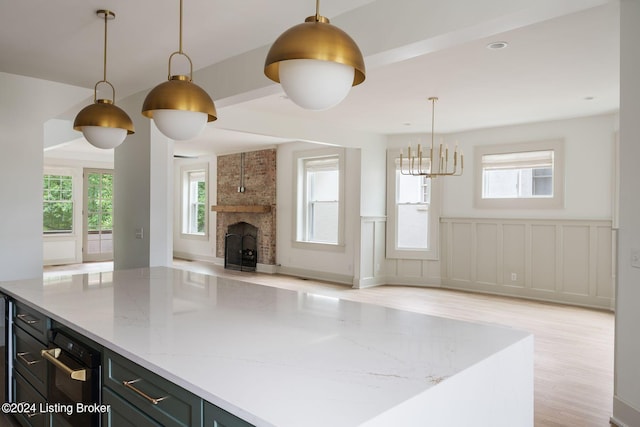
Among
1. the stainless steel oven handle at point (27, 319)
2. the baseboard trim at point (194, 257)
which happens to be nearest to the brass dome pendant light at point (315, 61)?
the stainless steel oven handle at point (27, 319)

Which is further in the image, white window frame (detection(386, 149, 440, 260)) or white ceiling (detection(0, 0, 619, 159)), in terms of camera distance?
white window frame (detection(386, 149, 440, 260))

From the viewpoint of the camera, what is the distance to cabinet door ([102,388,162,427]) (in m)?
1.42

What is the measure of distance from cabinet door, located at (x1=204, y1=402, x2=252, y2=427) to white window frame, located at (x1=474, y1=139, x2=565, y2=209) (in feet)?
21.6

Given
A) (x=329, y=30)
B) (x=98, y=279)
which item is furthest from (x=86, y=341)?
(x=329, y=30)

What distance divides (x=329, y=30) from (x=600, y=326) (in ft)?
17.5

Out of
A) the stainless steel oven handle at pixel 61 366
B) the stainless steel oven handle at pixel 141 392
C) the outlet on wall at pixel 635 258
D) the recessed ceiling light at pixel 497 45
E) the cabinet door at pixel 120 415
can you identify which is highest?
the recessed ceiling light at pixel 497 45

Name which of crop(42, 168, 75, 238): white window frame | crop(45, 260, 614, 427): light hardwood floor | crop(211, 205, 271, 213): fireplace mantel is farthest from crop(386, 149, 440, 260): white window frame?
crop(42, 168, 75, 238): white window frame

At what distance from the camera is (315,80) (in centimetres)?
142

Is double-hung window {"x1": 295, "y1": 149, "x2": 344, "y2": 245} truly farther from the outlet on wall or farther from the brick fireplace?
the outlet on wall

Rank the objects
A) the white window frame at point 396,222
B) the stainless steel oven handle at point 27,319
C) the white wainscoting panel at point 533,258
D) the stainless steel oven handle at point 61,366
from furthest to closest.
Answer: the white window frame at point 396,222, the white wainscoting panel at point 533,258, the stainless steel oven handle at point 27,319, the stainless steel oven handle at point 61,366

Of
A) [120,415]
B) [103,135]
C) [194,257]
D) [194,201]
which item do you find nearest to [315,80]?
[120,415]

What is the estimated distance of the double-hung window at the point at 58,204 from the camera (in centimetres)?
1022

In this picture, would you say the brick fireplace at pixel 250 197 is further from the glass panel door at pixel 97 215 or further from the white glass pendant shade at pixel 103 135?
the white glass pendant shade at pixel 103 135

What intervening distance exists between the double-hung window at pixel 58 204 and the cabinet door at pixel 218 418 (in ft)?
35.1
